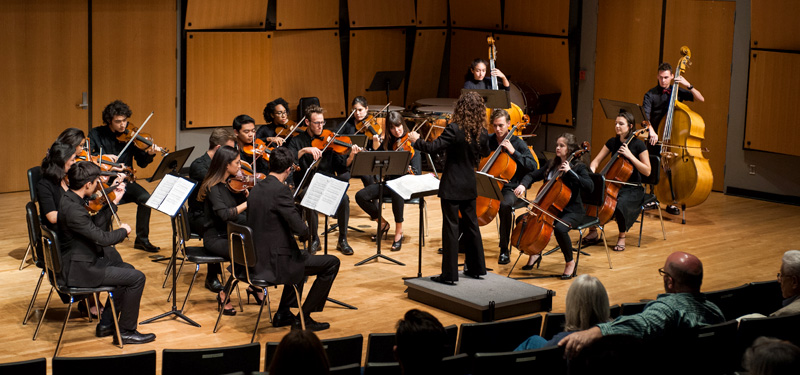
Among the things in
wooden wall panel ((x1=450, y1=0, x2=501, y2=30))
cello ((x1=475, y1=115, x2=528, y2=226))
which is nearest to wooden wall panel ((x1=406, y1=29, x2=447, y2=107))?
wooden wall panel ((x1=450, y1=0, x2=501, y2=30))

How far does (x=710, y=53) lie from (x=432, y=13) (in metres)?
3.88

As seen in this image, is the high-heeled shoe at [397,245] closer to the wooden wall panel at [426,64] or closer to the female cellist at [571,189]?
the female cellist at [571,189]

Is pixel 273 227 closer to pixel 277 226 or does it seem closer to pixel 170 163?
pixel 277 226

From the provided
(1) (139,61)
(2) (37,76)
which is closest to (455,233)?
(1) (139,61)

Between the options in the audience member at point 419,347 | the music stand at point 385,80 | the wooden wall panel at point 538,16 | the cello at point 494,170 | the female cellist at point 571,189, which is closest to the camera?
the audience member at point 419,347

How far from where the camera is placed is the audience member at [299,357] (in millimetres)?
2904

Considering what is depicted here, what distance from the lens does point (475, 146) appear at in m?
6.11

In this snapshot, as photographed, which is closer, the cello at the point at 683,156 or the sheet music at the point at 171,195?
the sheet music at the point at 171,195

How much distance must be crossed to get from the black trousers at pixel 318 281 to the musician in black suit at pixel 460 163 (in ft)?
2.93

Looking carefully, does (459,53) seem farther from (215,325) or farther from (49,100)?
(215,325)

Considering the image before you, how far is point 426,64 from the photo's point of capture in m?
→ 12.5

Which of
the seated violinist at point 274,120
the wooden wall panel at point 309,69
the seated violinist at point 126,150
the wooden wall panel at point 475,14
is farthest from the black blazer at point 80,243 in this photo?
the wooden wall panel at point 475,14

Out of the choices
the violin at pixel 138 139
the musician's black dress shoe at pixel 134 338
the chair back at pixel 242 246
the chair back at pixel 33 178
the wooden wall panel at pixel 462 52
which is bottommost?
the musician's black dress shoe at pixel 134 338

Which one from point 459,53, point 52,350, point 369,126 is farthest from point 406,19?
point 52,350
